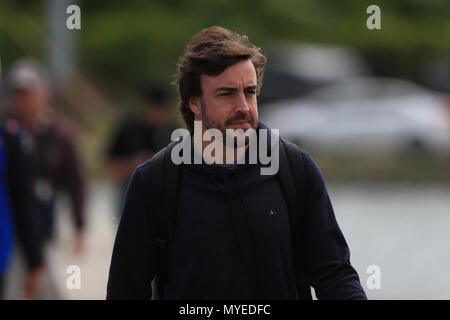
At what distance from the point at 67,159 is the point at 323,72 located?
29.6 m

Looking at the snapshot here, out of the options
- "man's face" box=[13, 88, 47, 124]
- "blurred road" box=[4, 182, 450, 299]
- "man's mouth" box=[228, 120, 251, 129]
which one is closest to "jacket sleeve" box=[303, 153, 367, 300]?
"man's mouth" box=[228, 120, 251, 129]

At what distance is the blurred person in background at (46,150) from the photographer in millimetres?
9148

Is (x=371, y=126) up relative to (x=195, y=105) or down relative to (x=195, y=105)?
up

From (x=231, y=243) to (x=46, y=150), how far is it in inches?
231

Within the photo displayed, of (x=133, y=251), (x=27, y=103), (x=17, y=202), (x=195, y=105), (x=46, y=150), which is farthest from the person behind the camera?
(x=46, y=150)

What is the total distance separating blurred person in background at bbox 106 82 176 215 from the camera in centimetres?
992

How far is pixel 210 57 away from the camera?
3.93 meters

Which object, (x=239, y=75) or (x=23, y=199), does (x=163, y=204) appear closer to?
(x=239, y=75)

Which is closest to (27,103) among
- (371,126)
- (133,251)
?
(133,251)

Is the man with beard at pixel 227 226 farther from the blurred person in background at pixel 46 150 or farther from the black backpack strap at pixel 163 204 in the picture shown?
the blurred person in background at pixel 46 150

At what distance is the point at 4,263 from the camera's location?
5.77 m

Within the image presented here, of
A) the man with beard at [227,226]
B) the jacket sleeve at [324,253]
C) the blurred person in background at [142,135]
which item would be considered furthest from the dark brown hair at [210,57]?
the blurred person in background at [142,135]

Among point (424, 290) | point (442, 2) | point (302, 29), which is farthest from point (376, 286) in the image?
point (442, 2)
